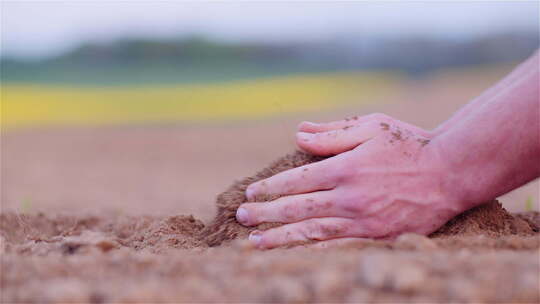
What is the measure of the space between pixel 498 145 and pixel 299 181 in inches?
25.0

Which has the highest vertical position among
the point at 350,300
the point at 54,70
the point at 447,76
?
the point at 54,70

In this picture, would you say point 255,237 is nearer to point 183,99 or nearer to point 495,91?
point 495,91

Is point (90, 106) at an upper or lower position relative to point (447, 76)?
lower

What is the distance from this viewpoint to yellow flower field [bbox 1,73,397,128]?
15.5m

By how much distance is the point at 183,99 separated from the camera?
19156mm

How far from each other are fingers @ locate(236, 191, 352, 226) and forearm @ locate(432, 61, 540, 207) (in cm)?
39

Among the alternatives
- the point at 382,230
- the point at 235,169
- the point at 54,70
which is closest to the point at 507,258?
the point at 382,230

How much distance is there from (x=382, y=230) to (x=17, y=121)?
13794 mm

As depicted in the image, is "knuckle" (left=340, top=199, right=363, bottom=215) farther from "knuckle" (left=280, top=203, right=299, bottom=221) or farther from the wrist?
the wrist

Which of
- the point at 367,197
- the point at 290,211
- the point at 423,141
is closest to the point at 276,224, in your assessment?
the point at 290,211

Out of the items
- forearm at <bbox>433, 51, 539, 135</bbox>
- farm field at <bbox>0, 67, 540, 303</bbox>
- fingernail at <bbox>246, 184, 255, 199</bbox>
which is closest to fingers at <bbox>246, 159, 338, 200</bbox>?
fingernail at <bbox>246, 184, 255, 199</bbox>

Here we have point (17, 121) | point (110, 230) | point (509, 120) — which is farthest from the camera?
point (17, 121)

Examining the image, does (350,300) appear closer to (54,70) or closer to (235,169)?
(235,169)

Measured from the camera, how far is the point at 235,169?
7832 mm
